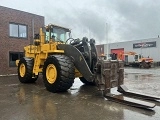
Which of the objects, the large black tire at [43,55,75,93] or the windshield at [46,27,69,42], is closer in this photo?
the large black tire at [43,55,75,93]

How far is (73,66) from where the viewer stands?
780 cm

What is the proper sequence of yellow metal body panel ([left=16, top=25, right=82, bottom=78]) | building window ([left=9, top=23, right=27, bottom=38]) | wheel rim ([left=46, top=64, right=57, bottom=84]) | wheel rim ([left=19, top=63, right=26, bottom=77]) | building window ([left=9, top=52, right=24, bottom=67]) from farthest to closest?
building window ([left=9, top=23, right=27, bottom=38]) < building window ([left=9, top=52, right=24, bottom=67]) < wheel rim ([left=19, top=63, right=26, bottom=77]) < yellow metal body panel ([left=16, top=25, right=82, bottom=78]) < wheel rim ([left=46, top=64, right=57, bottom=84])

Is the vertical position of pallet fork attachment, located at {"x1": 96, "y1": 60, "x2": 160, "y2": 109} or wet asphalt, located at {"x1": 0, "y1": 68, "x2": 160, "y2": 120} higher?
pallet fork attachment, located at {"x1": 96, "y1": 60, "x2": 160, "y2": 109}

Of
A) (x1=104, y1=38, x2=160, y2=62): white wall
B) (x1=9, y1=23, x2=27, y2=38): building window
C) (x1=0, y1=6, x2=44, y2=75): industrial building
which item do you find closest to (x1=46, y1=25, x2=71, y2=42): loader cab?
(x1=0, y1=6, x2=44, y2=75): industrial building

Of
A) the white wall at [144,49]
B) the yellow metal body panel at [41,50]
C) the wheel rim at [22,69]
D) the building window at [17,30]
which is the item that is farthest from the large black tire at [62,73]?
the white wall at [144,49]

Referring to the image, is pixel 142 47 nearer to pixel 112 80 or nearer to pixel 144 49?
pixel 144 49

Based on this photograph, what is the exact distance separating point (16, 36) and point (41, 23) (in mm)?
3139

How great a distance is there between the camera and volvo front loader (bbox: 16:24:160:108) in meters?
6.99

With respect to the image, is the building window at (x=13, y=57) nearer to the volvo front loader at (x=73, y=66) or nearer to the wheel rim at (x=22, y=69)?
the wheel rim at (x=22, y=69)

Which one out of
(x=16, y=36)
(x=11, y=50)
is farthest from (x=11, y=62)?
(x=16, y=36)

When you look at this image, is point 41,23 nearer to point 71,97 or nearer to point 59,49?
point 59,49

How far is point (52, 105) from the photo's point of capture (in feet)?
20.2

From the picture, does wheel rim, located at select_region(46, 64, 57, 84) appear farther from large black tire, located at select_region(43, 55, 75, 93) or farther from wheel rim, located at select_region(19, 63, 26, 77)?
wheel rim, located at select_region(19, 63, 26, 77)

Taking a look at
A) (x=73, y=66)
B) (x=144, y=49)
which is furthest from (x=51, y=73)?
(x=144, y=49)
